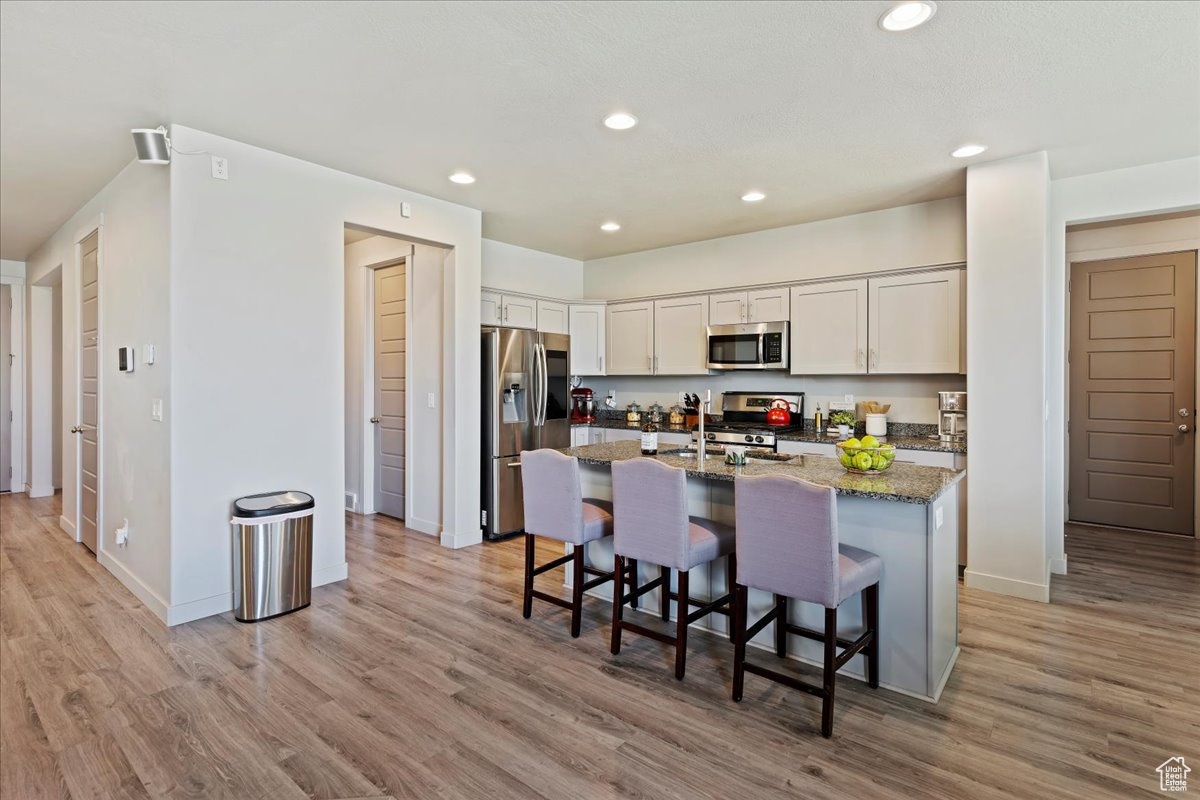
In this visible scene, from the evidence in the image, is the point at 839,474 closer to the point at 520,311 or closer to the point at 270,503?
the point at 270,503

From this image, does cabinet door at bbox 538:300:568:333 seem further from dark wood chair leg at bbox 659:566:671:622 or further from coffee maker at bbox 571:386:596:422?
dark wood chair leg at bbox 659:566:671:622

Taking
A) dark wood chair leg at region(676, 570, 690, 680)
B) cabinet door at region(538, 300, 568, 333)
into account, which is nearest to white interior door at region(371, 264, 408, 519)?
cabinet door at region(538, 300, 568, 333)

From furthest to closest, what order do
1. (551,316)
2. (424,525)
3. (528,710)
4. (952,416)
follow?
1. (551,316)
2. (424,525)
3. (952,416)
4. (528,710)

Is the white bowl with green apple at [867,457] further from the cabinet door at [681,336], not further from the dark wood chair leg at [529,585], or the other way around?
the cabinet door at [681,336]

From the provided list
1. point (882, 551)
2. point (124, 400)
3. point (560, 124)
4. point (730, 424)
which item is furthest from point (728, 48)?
point (124, 400)

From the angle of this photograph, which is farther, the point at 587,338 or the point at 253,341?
the point at 587,338

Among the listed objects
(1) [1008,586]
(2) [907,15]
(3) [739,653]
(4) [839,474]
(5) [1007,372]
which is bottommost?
(1) [1008,586]

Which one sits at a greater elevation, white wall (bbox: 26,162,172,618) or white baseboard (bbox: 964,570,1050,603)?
white wall (bbox: 26,162,172,618)

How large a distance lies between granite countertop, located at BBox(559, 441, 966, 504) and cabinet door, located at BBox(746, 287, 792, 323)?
2022 millimetres

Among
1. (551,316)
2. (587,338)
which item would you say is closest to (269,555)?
(551,316)

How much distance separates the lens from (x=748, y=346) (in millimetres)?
5180

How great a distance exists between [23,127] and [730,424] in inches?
196

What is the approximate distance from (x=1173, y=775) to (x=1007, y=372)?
2.23 metres

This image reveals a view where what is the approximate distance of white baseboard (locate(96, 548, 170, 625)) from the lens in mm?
3262
